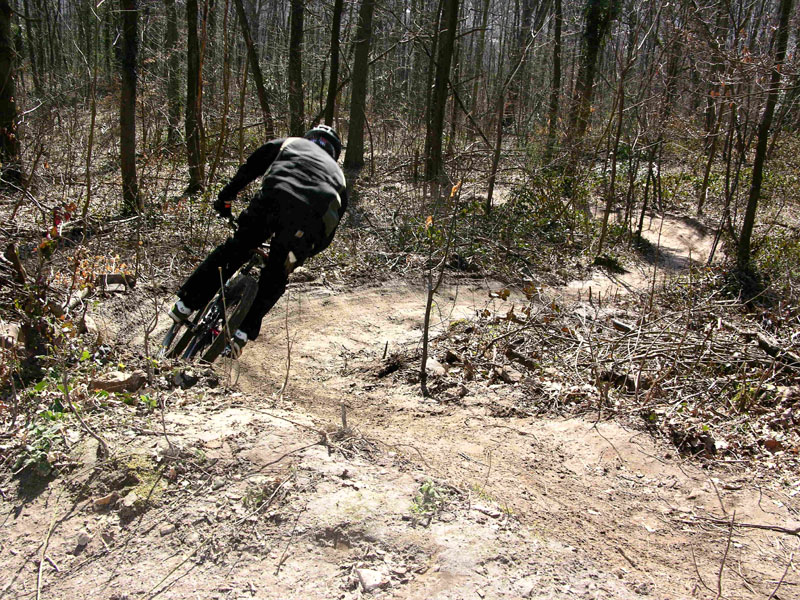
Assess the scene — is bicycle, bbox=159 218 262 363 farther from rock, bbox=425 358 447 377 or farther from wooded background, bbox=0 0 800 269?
wooded background, bbox=0 0 800 269

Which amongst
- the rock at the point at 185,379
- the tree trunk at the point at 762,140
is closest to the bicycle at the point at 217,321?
the rock at the point at 185,379

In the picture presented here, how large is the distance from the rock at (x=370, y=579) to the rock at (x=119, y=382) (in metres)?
2.25

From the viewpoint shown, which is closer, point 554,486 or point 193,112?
point 554,486

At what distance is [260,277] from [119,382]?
1.29 m

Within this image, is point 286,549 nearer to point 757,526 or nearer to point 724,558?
point 724,558

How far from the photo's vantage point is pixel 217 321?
16.3ft

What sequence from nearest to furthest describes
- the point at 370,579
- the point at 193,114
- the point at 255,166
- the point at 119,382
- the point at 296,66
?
the point at 370,579
the point at 119,382
the point at 255,166
the point at 193,114
the point at 296,66

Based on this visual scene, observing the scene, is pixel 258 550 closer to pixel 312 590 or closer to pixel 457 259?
pixel 312 590

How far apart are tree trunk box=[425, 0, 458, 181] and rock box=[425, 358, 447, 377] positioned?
6.69m

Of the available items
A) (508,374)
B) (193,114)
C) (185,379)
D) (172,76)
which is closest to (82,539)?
(185,379)

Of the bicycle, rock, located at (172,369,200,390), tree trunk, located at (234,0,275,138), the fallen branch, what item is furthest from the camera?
tree trunk, located at (234,0,275,138)

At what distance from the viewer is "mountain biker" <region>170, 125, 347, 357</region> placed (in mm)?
4512

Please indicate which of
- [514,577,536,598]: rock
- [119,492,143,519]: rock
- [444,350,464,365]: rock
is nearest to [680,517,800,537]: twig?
[514,577,536,598]: rock

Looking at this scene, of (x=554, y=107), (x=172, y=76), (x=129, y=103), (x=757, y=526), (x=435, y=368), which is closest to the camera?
(x=757, y=526)
